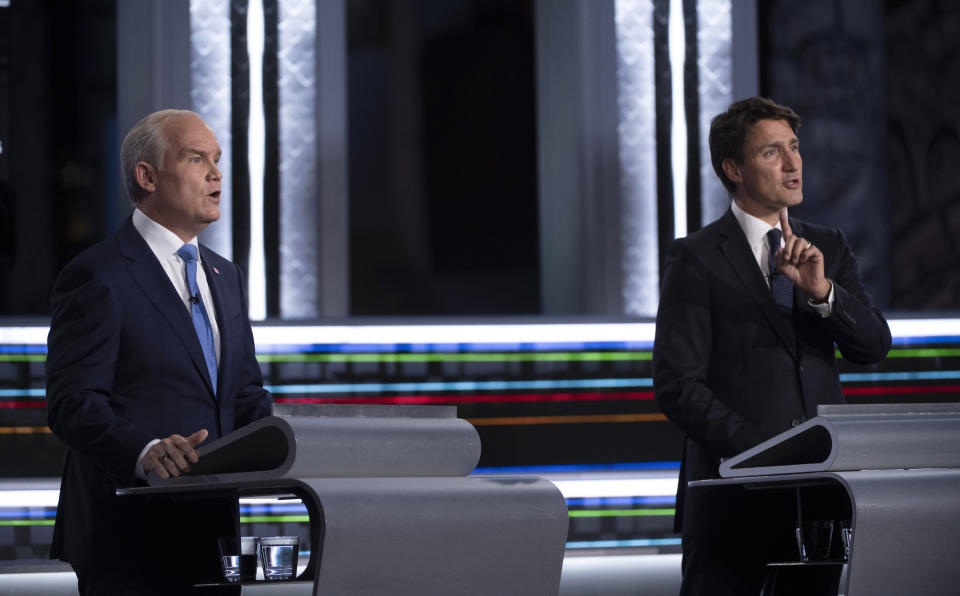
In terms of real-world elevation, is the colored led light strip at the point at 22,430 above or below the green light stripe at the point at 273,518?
above

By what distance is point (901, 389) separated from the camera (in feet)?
17.2

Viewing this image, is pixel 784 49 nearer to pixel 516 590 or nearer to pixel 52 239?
pixel 52 239

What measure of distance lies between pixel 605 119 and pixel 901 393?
1.63 meters

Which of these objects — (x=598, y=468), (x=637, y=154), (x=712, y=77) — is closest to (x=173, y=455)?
(x=598, y=468)

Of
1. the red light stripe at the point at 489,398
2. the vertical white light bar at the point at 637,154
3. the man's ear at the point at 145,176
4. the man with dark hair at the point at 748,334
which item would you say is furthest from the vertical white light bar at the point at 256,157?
the man's ear at the point at 145,176

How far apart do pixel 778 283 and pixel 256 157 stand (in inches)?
121

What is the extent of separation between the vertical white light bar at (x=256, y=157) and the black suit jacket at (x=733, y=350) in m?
2.78

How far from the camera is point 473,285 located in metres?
6.41

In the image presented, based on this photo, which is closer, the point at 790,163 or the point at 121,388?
the point at 121,388

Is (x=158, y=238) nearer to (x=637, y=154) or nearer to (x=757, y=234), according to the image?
(x=757, y=234)

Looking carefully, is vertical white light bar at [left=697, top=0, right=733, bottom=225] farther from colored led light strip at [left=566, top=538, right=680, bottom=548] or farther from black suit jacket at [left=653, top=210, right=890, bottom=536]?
black suit jacket at [left=653, top=210, right=890, bottom=536]

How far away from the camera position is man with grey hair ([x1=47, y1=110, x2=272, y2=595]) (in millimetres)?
2145

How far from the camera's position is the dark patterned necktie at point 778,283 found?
8.71 feet

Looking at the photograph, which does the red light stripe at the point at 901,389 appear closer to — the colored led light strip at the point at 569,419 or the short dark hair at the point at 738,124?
the colored led light strip at the point at 569,419
